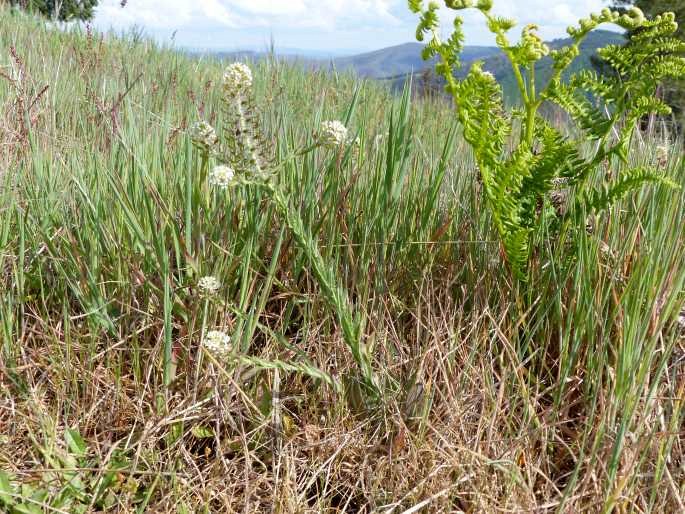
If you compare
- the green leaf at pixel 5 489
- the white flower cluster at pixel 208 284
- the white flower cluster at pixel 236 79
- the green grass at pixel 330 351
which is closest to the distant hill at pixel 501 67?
the green grass at pixel 330 351

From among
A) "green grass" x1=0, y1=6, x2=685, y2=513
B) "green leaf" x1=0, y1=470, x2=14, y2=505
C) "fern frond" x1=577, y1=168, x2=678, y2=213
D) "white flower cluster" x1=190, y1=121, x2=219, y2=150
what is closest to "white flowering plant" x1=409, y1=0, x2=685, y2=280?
"fern frond" x1=577, y1=168, x2=678, y2=213

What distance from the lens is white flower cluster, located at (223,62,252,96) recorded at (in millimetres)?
1136

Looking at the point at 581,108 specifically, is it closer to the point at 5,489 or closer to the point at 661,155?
the point at 661,155

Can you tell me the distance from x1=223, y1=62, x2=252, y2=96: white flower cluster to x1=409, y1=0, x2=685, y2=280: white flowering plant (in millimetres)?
401

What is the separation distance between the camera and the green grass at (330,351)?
3.85 ft

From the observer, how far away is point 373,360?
1.41m

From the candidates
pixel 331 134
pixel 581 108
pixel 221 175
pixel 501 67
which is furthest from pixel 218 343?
pixel 501 67

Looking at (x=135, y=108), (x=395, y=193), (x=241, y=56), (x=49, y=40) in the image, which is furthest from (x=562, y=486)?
(x=241, y=56)

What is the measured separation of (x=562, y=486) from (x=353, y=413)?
439mm

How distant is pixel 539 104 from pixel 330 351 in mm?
706

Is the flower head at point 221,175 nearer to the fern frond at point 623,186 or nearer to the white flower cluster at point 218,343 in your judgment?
the white flower cluster at point 218,343

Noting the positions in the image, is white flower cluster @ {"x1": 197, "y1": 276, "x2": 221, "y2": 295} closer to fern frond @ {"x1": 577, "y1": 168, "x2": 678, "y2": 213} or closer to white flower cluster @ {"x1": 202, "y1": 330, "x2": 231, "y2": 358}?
white flower cluster @ {"x1": 202, "y1": 330, "x2": 231, "y2": 358}

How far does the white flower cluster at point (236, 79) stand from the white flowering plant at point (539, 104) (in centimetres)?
40

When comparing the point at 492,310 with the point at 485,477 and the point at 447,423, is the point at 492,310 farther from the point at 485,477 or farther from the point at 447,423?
the point at 485,477
